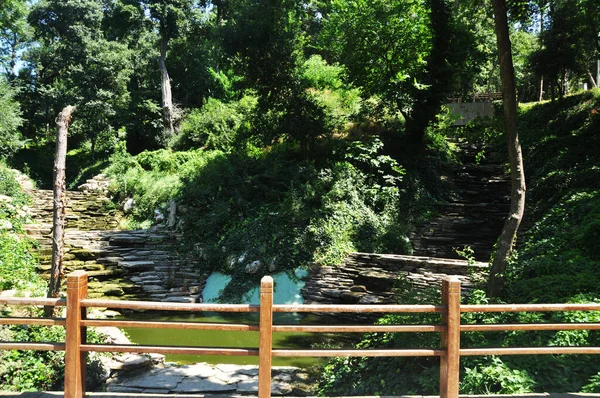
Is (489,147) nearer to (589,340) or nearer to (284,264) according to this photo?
(284,264)

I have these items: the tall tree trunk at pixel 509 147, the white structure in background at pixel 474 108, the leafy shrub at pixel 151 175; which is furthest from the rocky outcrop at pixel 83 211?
the white structure in background at pixel 474 108

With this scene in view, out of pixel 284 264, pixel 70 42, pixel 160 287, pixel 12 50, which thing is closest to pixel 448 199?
pixel 284 264

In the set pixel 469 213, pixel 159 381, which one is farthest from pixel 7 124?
pixel 469 213

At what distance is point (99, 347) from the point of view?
4.11 m

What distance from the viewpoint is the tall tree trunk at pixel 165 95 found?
81.2ft

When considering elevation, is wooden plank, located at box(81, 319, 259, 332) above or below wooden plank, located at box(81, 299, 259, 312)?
below

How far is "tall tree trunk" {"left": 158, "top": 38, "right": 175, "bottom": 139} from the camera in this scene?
24750 millimetres

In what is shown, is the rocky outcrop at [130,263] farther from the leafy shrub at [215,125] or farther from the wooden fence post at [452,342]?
the wooden fence post at [452,342]

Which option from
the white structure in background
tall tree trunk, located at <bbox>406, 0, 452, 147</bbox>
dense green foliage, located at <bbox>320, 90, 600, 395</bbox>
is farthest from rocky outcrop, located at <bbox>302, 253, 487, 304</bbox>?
the white structure in background

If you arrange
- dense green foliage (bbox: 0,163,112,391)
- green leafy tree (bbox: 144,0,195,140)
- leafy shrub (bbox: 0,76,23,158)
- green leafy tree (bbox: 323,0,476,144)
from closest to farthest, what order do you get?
dense green foliage (bbox: 0,163,112,391) → green leafy tree (bbox: 323,0,476,144) → leafy shrub (bbox: 0,76,23,158) → green leafy tree (bbox: 144,0,195,140)

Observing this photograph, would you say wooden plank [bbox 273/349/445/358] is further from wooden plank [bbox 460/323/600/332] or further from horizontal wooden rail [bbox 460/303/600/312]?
horizontal wooden rail [bbox 460/303/600/312]

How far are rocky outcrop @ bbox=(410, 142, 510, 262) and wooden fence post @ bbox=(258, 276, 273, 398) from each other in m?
8.68

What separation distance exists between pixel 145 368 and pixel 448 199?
1185 centimetres

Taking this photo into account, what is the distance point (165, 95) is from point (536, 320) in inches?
907
